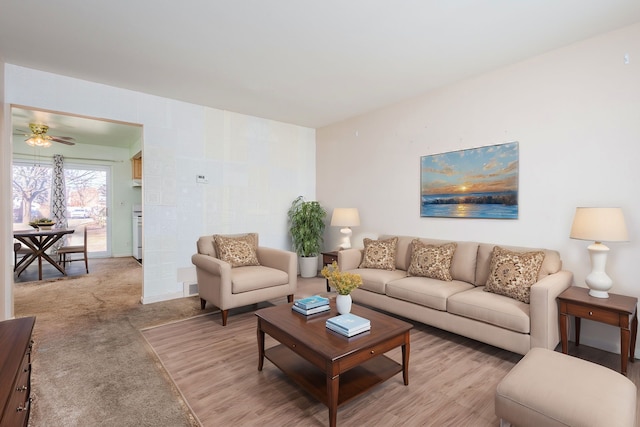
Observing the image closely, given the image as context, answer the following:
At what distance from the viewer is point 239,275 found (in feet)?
11.3

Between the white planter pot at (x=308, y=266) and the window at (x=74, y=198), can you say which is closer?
the white planter pot at (x=308, y=266)

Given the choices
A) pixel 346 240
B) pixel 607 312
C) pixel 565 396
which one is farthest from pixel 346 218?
pixel 565 396

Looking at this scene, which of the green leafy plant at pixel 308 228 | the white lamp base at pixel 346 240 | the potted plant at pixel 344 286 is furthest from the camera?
the green leafy plant at pixel 308 228

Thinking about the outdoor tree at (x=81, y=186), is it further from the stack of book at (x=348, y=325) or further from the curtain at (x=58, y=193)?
the stack of book at (x=348, y=325)

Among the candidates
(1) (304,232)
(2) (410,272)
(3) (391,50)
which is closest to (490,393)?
(2) (410,272)

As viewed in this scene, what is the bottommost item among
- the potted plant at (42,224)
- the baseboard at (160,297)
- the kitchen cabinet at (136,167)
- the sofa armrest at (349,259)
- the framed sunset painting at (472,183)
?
the baseboard at (160,297)

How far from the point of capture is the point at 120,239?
7664mm

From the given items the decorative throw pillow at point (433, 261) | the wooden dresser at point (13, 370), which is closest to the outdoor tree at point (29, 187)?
the wooden dresser at point (13, 370)

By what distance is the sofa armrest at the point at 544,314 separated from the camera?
229 centimetres

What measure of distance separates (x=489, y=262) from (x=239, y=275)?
8.71ft

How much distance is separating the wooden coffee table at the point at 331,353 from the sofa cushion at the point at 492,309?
863 millimetres

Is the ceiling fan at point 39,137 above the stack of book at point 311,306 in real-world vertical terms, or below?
above

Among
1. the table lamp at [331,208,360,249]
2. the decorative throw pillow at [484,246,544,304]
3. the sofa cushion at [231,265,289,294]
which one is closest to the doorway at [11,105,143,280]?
the sofa cushion at [231,265,289,294]

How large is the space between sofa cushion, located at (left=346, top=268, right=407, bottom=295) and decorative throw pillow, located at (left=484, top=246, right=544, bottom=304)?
0.95 meters
